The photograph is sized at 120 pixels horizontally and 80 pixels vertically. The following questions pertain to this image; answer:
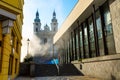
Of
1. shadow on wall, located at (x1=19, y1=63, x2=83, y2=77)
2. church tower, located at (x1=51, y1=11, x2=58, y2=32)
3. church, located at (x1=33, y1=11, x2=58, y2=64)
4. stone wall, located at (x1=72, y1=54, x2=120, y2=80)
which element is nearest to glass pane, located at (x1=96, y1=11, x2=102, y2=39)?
stone wall, located at (x1=72, y1=54, x2=120, y2=80)

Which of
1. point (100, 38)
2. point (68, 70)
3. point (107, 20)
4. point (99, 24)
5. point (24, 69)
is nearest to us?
point (107, 20)

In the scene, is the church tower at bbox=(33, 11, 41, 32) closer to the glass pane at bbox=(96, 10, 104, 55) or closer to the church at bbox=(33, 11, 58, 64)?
the church at bbox=(33, 11, 58, 64)

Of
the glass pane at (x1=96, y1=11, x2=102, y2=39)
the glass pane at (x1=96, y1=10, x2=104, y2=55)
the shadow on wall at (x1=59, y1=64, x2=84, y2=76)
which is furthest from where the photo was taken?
the shadow on wall at (x1=59, y1=64, x2=84, y2=76)

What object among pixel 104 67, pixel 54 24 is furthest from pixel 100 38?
pixel 54 24

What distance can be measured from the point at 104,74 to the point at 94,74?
2.35 m

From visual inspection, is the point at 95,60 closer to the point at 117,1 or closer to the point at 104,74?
the point at 104,74

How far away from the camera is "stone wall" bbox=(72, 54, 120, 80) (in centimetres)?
1216

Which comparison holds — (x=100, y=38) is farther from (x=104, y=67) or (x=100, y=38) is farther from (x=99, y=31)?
(x=104, y=67)

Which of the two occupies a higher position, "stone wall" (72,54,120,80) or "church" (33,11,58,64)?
"church" (33,11,58,64)

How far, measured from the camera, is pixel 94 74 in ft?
53.6

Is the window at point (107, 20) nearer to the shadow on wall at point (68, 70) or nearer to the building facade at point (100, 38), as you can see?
the building facade at point (100, 38)

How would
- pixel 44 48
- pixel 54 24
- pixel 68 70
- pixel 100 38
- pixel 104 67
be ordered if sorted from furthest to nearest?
pixel 54 24
pixel 44 48
pixel 68 70
pixel 100 38
pixel 104 67

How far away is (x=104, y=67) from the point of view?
14.2 metres

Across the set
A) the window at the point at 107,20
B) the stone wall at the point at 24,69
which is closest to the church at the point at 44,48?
the stone wall at the point at 24,69
